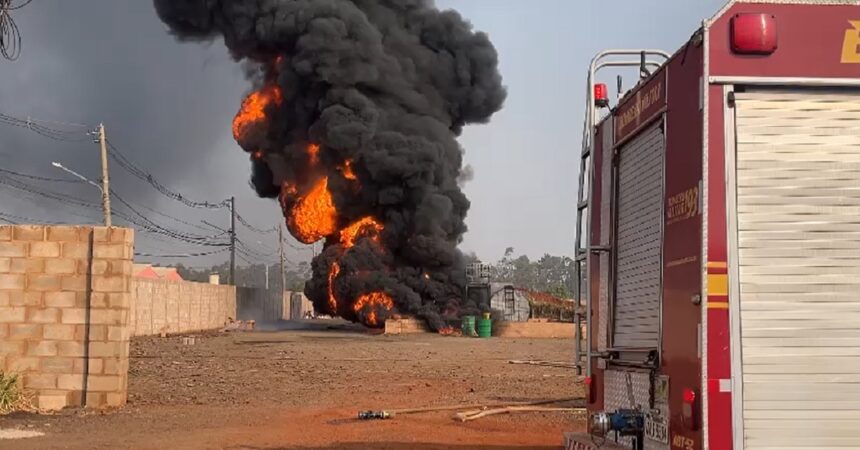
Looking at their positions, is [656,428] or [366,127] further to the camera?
[366,127]

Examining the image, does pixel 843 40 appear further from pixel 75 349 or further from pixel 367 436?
pixel 75 349

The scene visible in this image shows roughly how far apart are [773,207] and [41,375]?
Result: 11038 millimetres

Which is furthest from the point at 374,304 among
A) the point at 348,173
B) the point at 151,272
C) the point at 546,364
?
the point at 546,364

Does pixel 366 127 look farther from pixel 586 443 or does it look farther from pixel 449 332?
pixel 586 443

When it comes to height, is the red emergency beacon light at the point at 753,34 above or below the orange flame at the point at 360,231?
below

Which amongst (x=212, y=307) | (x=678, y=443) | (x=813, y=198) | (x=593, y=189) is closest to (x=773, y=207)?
(x=813, y=198)

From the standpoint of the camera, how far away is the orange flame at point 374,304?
48250mm

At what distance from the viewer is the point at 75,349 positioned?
1252 centimetres

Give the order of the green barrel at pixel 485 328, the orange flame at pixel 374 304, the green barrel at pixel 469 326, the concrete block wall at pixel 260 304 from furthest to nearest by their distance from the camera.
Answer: the concrete block wall at pixel 260 304 → the orange flame at pixel 374 304 → the green barrel at pixel 469 326 → the green barrel at pixel 485 328

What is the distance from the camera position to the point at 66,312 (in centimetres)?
1262

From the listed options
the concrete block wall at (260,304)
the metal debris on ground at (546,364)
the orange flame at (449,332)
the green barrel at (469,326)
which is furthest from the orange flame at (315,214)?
the metal debris on ground at (546,364)

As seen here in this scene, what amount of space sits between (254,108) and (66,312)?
4264 centimetres

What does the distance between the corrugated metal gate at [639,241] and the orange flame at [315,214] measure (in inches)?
1825

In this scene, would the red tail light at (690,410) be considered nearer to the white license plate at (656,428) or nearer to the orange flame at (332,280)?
the white license plate at (656,428)
